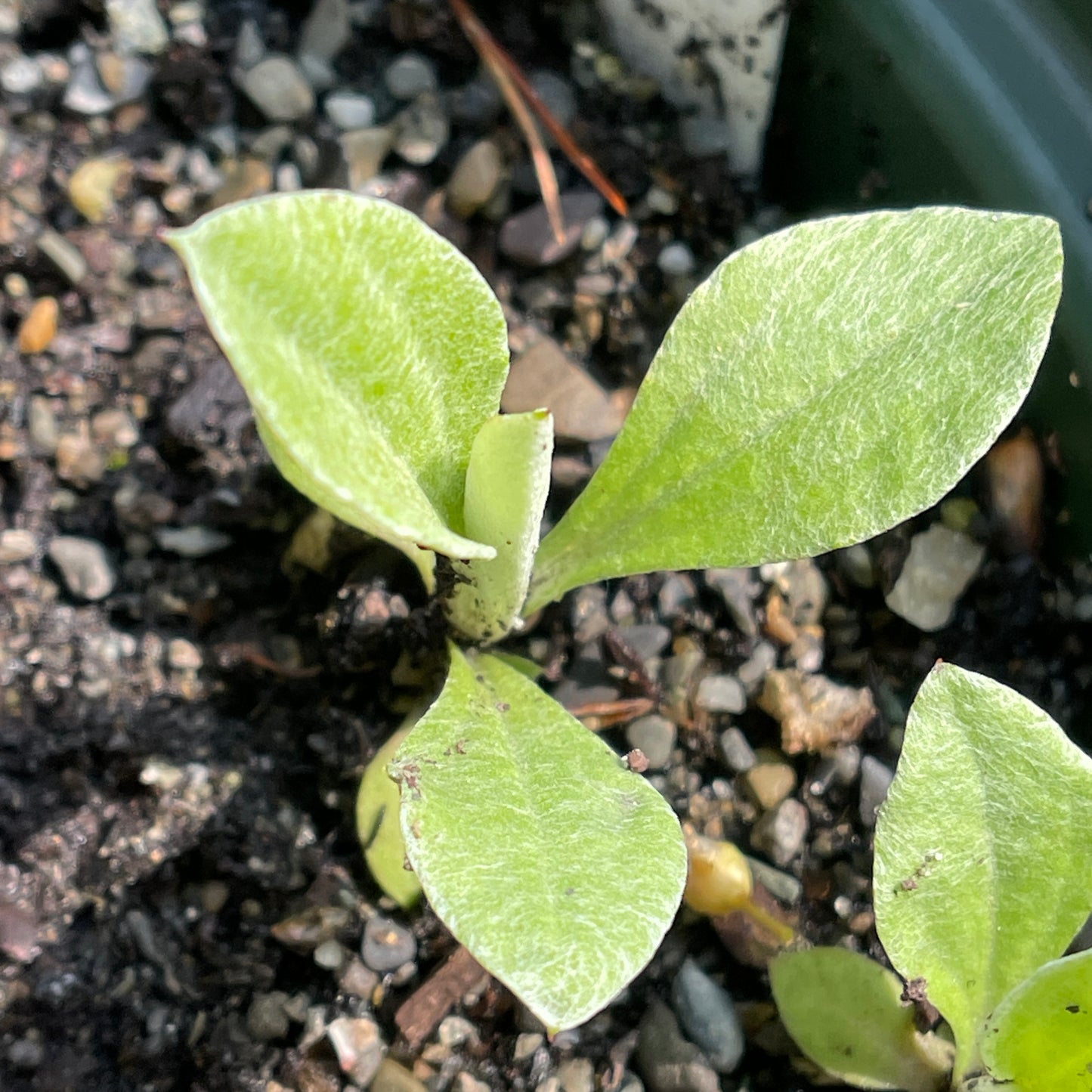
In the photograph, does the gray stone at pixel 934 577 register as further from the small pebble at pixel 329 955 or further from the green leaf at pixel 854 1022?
the small pebble at pixel 329 955

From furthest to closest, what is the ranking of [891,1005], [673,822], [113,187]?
[113,187] → [891,1005] → [673,822]

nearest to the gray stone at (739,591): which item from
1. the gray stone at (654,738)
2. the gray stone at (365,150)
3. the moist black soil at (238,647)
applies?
the moist black soil at (238,647)

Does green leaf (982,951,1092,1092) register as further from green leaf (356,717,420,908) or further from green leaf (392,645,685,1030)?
green leaf (356,717,420,908)

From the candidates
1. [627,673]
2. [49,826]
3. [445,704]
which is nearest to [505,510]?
[445,704]

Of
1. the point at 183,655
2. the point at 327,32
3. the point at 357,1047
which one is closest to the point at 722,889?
the point at 357,1047

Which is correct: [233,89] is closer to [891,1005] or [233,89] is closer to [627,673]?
[627,673]
